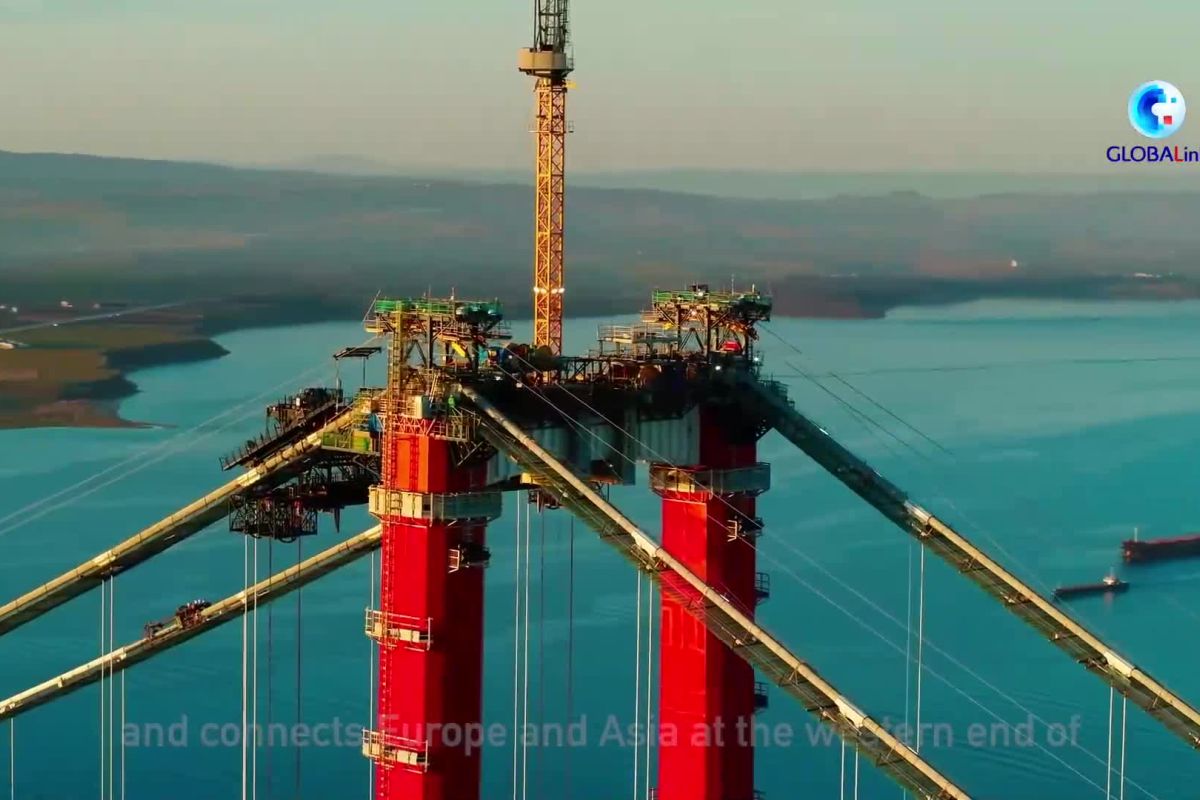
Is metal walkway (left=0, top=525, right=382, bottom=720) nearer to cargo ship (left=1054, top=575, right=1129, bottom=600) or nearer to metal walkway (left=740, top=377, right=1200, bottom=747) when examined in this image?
metal walkway (left=740, top=377, right=1200, bottom=747)

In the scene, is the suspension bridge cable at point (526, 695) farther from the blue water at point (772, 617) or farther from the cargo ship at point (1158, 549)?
the cargo ship at point (1158, 549)

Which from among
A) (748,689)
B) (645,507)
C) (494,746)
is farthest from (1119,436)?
(748,689)

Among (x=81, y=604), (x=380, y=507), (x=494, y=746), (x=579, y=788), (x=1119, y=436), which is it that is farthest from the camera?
(x=1119, y=436)

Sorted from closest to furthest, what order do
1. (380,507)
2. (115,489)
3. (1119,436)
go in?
1. (380,507)
2. (115,489)
3. (1119,436)

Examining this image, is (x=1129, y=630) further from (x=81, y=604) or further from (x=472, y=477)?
(x=472, y=477)

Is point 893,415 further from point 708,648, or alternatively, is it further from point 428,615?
point 428,615

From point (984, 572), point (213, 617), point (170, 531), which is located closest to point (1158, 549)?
point (984, 572)
